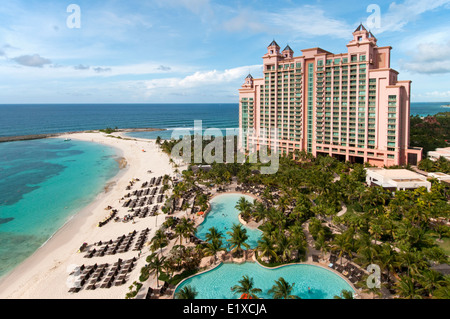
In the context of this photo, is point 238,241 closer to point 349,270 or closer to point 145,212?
point 349,270

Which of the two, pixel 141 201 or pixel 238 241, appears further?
pixel 141 201

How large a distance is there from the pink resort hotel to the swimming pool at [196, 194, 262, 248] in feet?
91.3

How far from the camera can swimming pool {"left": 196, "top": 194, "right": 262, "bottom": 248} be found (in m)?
32.7

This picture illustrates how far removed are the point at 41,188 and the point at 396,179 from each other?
64.2 metres

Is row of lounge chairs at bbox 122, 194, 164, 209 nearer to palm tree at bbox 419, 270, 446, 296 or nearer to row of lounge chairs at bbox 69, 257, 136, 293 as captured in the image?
row of lounge chairs at bbox 69, 257, 136, 293

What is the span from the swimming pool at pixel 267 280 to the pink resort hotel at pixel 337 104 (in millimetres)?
38310

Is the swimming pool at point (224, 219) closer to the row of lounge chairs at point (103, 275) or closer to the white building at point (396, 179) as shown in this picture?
the row of lounge chairs at point (103, 275)

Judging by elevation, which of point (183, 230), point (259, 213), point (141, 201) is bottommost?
point (141, 201)

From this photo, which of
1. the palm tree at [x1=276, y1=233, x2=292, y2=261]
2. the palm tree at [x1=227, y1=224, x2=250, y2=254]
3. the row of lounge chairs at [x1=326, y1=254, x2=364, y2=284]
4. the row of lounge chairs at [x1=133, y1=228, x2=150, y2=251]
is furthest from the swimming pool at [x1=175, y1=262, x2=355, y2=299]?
the row of lounge chairs at [x1=133, y1=228, x2=150, y2=251]

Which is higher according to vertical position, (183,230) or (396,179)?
(396,179)

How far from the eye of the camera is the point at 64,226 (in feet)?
126

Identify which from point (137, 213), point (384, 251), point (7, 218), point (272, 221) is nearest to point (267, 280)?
point (272, 221)

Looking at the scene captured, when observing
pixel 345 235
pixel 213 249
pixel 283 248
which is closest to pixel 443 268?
pixel 345 235

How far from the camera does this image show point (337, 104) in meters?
58.9
